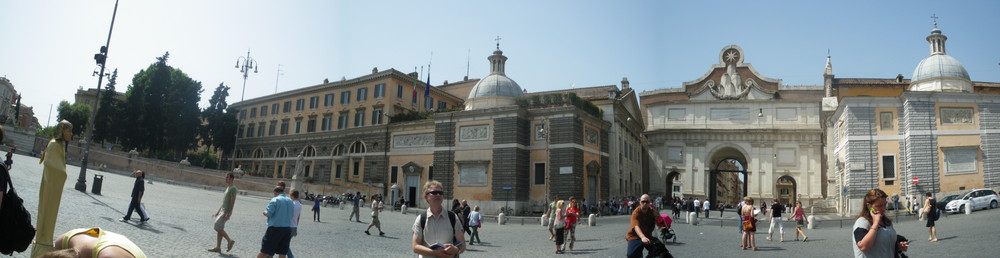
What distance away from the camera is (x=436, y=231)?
17.1 ft

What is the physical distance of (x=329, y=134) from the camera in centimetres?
4738

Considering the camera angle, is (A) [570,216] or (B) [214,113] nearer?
(A) [570,216]

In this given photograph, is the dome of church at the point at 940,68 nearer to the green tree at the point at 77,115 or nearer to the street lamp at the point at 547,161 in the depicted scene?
the street lamp at the point at 547,161

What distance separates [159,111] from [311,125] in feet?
41.6

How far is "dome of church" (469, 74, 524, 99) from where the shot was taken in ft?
121

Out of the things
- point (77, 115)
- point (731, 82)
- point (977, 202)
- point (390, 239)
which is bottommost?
point (390, 239)

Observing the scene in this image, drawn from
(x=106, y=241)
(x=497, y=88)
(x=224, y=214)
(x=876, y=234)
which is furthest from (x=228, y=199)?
(x=497, y=88)

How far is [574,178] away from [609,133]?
8.10 meters

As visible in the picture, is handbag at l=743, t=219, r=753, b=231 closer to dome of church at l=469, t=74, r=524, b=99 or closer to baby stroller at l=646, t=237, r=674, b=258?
baby stroller at l=646, t=237, r=674, b=258

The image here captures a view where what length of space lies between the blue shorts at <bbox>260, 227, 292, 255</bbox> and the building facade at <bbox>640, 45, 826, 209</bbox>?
4153 cm

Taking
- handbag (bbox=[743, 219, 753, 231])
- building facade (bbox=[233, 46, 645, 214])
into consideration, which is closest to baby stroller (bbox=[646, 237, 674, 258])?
handbag (bbox=[743, 219, 753, 231])

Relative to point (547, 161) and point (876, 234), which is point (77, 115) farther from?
point (876, 234)

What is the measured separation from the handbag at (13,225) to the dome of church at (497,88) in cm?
3243

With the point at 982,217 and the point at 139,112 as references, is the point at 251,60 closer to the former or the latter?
the point at 139,112
